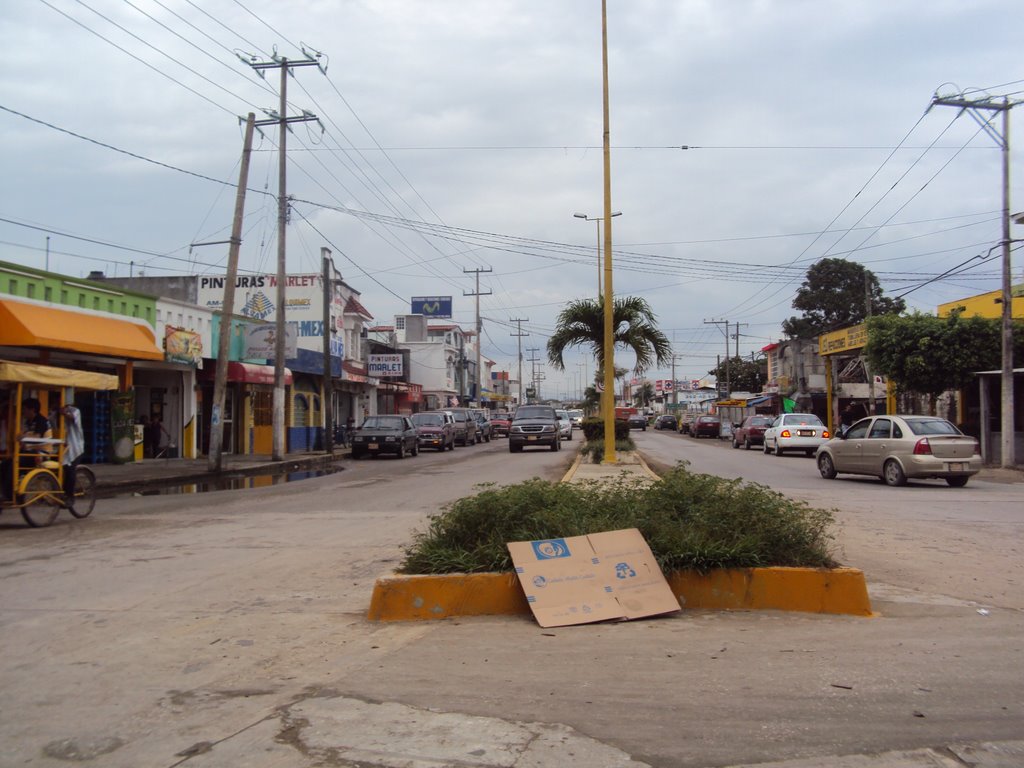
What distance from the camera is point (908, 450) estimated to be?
16.8 m

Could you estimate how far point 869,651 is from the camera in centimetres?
529

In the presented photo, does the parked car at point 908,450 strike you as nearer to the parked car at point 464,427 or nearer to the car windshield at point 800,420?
the car windshield at point 800,420

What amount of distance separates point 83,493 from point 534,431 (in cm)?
2027

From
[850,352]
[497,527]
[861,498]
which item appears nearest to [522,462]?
[861,498]

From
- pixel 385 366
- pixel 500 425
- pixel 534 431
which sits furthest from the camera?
pixel 500 425

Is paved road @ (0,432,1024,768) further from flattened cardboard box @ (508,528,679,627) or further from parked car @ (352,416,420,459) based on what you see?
parked car @ (352,416,420,459)

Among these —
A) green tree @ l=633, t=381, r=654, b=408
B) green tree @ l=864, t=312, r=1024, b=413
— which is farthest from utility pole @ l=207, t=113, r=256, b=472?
green tree @ l=633, t=381, r=654, b=408

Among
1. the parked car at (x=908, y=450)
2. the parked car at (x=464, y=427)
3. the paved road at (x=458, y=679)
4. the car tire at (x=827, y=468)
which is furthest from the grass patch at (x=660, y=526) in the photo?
the parked car at (x=464, y=427)

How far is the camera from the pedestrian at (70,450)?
1259cm

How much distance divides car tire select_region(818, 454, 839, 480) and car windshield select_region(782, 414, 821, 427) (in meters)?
10.6

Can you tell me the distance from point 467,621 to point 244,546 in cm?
491

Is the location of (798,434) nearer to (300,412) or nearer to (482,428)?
(482,428)

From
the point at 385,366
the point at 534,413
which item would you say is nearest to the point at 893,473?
the point at 534,413

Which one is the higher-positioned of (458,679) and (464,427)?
(464,427)
